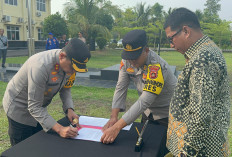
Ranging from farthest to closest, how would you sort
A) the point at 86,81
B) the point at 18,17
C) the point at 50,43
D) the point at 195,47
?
the point at 18,17
the point at 50,43
the point at 86,81
the point at 195,47

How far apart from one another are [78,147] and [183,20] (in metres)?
1.06

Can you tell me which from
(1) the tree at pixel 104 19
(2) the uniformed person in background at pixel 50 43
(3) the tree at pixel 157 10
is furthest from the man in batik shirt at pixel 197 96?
(3) the tree at pixel 157 10

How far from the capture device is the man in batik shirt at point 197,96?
1.09 meters

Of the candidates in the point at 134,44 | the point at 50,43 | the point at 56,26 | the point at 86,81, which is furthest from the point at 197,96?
the point at 56,26

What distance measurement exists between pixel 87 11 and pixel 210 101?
751 inches

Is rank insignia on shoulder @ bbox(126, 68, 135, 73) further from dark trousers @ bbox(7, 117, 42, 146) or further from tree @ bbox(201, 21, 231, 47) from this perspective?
tree @ bbox(201, 21, 231, 47)

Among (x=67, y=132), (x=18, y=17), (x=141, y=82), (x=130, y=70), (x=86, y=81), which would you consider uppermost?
(x=18, y=17)

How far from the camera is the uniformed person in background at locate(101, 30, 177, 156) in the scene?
1.74 metres

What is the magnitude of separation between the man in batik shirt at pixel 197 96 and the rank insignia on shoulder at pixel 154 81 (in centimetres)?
44

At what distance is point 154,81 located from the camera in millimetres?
1745

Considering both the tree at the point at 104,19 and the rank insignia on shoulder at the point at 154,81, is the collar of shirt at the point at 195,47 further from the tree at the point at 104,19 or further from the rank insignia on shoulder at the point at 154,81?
the tree at the point at 104,19

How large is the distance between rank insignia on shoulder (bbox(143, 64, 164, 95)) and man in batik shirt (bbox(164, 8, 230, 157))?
444mm

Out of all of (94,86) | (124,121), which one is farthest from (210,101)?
(94,86)

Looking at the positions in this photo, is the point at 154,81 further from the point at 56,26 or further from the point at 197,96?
the point at 56,26
